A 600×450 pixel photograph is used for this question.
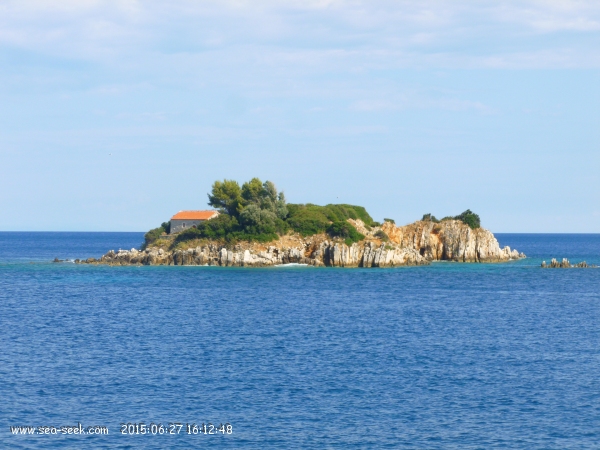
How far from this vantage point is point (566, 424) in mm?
30219

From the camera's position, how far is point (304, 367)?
4016cm

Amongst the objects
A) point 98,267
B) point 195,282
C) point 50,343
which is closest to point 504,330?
point 50,343

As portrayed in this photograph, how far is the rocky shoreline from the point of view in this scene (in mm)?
109688

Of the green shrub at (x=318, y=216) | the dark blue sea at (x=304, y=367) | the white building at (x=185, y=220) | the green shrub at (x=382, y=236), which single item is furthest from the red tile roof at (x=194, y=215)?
the dark blue sea at (x=304, y=367)

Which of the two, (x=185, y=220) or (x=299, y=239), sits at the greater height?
(x=185, y=220)

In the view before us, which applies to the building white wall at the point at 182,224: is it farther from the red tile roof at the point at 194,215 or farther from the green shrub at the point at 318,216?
the green shrub at the point at 318,216

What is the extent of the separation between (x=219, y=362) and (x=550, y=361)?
18.6 m

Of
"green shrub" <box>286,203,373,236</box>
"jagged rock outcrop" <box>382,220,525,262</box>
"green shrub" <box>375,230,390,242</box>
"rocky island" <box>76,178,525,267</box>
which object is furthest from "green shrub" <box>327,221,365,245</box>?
"jagged rock outcrop" <box>382,220,525,262</box>

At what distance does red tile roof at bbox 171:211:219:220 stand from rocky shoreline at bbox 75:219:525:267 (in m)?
6.88

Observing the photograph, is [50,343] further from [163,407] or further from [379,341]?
[379,341]

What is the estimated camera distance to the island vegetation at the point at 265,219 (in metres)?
112

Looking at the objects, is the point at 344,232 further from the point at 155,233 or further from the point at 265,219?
the point at 155,233

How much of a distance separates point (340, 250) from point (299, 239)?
280 inches

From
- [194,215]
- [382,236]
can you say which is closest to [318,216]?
[382,236]
